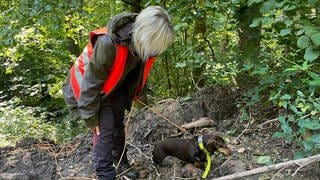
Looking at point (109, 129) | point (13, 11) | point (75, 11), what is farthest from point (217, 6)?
point (13, 11)

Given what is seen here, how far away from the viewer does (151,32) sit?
8.97 ft

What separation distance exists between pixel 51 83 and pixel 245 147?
363 inches

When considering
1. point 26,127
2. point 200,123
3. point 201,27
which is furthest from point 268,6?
point 26,127

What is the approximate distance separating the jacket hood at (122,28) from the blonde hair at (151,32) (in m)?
0.09

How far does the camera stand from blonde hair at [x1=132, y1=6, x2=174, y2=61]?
2.75m

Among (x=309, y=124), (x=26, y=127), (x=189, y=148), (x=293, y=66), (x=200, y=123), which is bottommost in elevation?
(x=26, y=127)

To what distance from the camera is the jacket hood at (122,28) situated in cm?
289

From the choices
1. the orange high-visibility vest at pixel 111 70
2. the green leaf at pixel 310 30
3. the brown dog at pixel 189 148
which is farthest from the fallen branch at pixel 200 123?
the green leaf at pixel 310 30

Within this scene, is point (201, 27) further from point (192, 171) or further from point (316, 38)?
point (316, 38)

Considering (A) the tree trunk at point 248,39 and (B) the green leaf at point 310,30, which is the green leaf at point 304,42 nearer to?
(B) the green leaf at point 310,30

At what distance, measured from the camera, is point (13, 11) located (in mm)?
5359

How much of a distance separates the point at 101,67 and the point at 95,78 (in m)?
0.11

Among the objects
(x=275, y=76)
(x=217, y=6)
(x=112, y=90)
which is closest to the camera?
(x=112, y=90)

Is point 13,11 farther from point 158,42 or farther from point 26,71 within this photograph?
point 26,71
